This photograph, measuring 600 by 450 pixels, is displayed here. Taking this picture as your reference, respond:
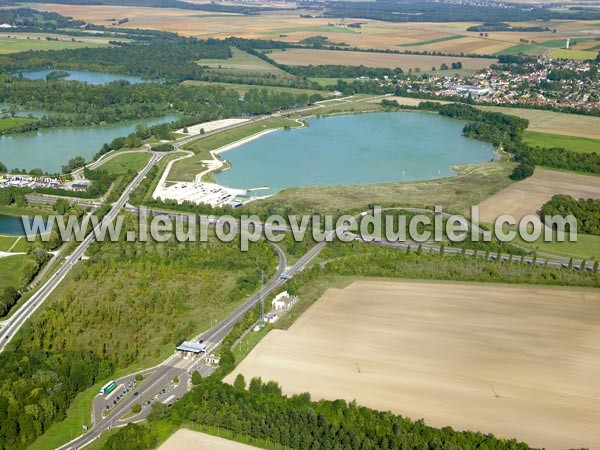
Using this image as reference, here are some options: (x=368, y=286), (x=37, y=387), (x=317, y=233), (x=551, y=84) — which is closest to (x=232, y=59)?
(x=551, y=84)

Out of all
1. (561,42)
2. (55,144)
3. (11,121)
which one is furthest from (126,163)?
(561,42)

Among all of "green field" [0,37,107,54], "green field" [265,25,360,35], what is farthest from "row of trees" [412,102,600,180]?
"green field" [265,25,360,35]

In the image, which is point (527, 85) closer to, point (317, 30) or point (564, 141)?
point (564, 141)

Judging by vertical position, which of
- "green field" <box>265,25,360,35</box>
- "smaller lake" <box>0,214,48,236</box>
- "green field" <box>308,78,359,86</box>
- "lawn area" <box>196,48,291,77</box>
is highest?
"green field" <box>265,25,360,35</box>

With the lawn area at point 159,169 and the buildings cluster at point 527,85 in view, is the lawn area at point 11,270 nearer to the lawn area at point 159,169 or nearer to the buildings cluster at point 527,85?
the lawn area at point 159,169

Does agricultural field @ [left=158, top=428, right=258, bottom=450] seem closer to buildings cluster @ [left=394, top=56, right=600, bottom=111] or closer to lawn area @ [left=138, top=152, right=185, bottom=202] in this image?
lawn area @ [left=138, top=152, right=185, bottom=202]

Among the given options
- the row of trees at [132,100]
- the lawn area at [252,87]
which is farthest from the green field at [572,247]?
the lawn area at [252,87]

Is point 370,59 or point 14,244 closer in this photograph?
point 14,244

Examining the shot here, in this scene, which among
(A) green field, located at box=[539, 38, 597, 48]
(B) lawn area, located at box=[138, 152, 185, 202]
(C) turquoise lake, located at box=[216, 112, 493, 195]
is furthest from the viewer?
(A) green field, located at box=[539, 38, 597, 48]
